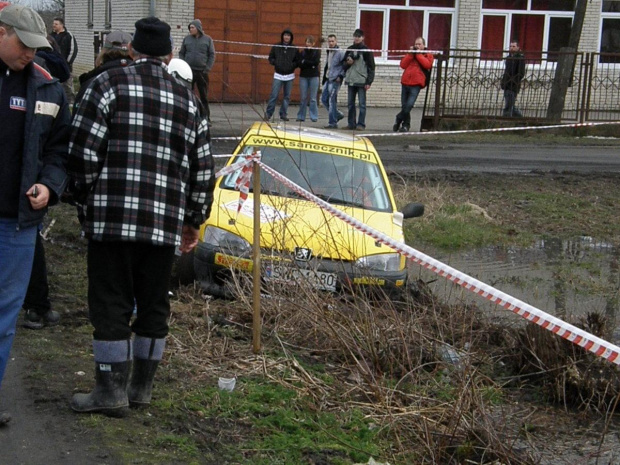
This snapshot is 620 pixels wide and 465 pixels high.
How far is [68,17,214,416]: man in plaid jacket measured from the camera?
4.20 meters

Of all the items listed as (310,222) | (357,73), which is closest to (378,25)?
(357,73)

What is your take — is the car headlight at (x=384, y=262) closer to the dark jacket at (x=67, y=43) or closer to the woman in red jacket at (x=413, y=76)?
the woman in red jacket at (x=413, y=76)

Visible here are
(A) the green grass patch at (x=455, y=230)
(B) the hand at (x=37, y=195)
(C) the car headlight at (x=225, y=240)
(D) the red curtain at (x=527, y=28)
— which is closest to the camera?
Result: (B) the hand at (x=37, y=195)

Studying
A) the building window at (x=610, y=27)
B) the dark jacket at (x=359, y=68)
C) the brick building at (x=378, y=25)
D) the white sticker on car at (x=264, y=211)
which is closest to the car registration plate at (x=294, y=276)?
the white sticker on car at (x=264, y=211)

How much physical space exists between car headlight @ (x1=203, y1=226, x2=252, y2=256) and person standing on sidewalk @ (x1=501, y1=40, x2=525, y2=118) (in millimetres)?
12985

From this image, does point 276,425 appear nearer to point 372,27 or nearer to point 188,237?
point 188,237

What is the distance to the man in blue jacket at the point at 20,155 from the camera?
160 inches

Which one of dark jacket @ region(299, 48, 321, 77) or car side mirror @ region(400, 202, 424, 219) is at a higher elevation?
dark jacket @ region(299, 48, 321, 77)

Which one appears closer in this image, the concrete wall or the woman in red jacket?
the woman in red jacket

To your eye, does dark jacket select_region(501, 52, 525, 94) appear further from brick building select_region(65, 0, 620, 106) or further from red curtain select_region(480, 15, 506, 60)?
red curtain select_region(480, 15, 506, 60)

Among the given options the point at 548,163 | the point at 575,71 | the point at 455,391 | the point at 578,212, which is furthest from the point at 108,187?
the point at 575,71

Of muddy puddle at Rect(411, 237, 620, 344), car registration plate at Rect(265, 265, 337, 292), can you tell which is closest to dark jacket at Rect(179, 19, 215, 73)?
muddy puddle at Rect(411, 237, 620, 344)

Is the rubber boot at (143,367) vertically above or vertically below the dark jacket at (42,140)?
below

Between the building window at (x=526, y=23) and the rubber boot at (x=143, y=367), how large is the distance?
22.9 m
